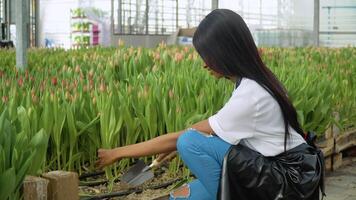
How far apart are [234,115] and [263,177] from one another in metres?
0.20

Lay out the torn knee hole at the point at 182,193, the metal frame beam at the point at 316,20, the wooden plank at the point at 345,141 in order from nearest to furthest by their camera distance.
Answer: the torn knee hole at the point at 182,193, the wooden plank at the point at 345,141, the metal frame beam at the point at 316,20

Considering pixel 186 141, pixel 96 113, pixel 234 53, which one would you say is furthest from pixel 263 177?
pixel 96 113

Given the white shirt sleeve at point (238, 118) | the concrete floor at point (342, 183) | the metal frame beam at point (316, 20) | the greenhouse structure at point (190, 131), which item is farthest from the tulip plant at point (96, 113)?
the metal frame beam at point (316, 20)

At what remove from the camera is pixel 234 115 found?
165 cm

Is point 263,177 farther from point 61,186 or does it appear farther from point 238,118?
point 61,186

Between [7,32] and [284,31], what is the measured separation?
260 inches

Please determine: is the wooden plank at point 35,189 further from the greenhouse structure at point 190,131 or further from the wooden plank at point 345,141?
the wooden plank at point 345,141

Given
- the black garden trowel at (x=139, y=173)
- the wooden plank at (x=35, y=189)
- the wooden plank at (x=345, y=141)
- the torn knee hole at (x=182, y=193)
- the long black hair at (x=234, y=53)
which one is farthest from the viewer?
the wooden plank at (x=345, y=141)

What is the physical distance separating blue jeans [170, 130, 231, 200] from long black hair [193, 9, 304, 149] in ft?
0.67

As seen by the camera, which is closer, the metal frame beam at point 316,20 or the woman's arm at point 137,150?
the woman's arm at point 137,150

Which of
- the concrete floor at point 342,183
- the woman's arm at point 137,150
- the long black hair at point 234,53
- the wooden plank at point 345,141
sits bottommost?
the concrete floor at point 342,183

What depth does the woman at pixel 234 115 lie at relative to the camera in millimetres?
1664

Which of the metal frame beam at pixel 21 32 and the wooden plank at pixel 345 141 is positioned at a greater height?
the metal frame beam at pixel 21 32

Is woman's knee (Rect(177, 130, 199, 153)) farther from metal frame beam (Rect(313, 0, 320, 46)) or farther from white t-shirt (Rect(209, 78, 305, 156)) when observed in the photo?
metal frame beam (Rect(313, 0, 320, 46))
